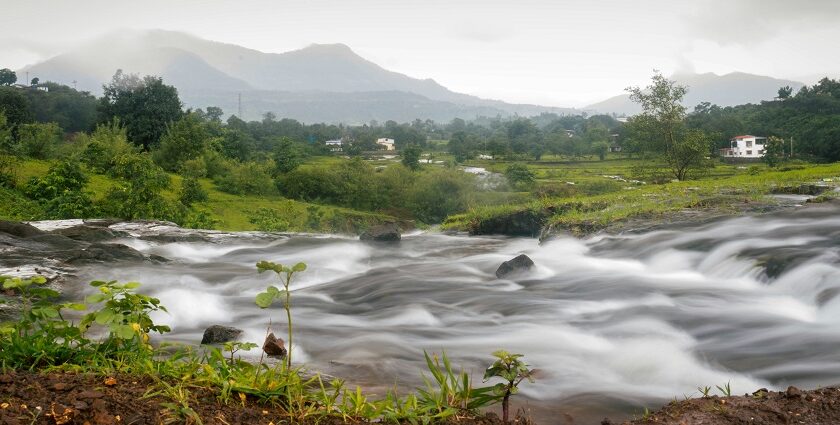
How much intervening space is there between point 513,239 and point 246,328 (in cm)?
1397

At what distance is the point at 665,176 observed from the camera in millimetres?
44188

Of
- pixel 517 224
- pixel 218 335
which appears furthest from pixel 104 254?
pixel 517 224

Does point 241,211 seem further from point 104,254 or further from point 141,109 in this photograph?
point 104,254

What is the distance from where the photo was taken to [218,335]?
6785 millimetres

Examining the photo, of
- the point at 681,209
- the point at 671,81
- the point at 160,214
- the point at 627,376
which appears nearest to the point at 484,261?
the point at 681,209

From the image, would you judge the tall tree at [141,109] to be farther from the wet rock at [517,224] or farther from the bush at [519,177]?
the wet rock at [517,224]

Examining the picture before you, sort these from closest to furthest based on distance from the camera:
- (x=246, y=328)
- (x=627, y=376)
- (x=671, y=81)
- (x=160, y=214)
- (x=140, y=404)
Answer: (x=140, y=404) < (x=627, y=376) < (x=246, y=328) < (x=160, y=214) < (x=671, y=81)

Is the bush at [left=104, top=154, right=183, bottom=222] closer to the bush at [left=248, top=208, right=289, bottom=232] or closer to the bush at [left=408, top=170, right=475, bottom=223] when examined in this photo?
the bush at [left=248, top=208, right=289, bottom=232]

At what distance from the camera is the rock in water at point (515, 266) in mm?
12312

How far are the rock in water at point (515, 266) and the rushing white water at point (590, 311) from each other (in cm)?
30

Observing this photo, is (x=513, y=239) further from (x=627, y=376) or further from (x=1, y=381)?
(x=1, y=381)

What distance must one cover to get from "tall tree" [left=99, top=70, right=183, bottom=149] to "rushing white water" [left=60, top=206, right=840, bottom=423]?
156 ft

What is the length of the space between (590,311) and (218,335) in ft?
17.2

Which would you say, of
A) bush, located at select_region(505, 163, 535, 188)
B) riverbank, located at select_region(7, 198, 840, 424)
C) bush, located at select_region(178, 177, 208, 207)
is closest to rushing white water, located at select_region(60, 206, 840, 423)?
riverbank, located at select_region(7, 198, 840, 424)
